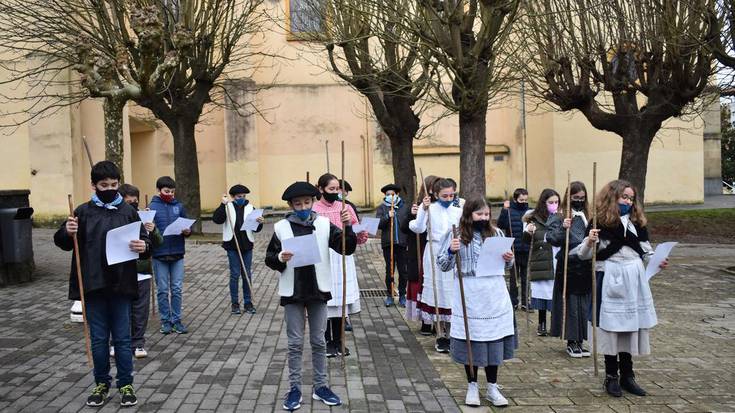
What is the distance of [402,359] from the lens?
23.9 feet

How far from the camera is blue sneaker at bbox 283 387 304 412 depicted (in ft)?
18.1

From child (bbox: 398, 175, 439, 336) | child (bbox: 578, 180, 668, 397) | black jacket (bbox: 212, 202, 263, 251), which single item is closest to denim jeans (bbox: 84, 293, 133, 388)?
child (bbox: 398, 175, 439, 336)

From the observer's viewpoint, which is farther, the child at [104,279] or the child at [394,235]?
the child at [394,235]

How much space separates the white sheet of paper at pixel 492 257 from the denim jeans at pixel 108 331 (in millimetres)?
2780

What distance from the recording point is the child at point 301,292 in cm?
566

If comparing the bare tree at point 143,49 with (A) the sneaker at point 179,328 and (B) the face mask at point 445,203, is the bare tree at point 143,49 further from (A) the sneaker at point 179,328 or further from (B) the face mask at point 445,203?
(B) the face mask at point 445,203

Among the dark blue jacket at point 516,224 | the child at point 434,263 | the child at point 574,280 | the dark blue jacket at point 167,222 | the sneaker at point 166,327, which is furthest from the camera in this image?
the dark blue jacket at point 516,224

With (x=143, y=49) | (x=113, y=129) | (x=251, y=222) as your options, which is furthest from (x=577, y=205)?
(x=143, y=49)

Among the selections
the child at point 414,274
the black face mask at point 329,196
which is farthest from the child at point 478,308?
the child at point 414,274

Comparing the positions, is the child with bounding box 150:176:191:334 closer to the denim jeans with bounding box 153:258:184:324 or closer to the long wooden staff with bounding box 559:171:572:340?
the denim jeans with bounding box 153:258:184:324

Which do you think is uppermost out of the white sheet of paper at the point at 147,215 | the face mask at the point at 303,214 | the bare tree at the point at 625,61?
the bare tree at the point at 625,61

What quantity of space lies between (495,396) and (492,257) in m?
1.08

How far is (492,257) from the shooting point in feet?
18.7

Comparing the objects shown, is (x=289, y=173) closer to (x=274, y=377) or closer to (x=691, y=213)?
(x=691, y=213)
